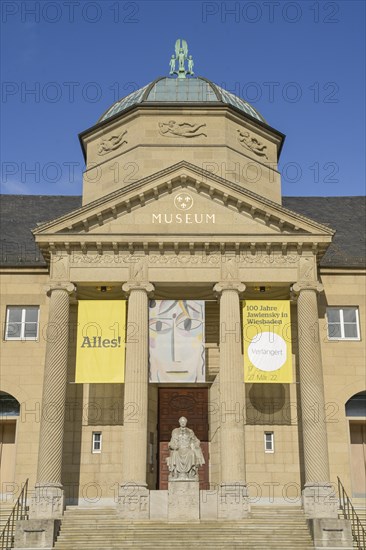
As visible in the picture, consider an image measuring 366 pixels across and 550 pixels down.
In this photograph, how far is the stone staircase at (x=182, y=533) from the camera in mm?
20938

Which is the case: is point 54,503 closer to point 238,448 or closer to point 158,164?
point 238,448

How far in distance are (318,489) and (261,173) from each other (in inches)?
542

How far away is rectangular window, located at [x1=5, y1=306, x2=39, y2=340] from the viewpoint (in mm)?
27656

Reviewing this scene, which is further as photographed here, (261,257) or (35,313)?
(35,313)

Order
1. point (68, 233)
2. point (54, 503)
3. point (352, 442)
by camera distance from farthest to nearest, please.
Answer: point (352, 442) < point (68, 233) < point (54, 503)

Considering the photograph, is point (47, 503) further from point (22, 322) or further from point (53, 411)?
point (22, 322)

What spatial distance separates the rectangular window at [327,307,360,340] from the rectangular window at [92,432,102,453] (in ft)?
29.9

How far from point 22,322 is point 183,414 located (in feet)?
22.5

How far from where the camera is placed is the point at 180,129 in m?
31.3

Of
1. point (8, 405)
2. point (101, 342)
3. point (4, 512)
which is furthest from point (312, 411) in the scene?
point (8, 405)

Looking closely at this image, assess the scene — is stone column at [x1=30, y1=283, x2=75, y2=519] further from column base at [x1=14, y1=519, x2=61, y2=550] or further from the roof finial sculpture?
the roof finial sculpture

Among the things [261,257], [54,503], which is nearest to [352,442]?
[261,257]

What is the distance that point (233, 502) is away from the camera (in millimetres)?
22797

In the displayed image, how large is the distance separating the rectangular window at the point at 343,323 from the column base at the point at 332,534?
8.22m
